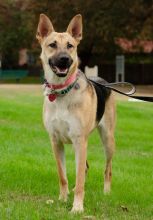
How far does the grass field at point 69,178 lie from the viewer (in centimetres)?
645

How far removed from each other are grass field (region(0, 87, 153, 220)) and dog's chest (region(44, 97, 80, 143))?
86 cm

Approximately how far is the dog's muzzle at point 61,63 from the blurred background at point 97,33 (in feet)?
111

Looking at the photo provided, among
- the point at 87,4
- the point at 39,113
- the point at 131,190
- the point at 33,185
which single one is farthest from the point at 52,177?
the point at 87,4

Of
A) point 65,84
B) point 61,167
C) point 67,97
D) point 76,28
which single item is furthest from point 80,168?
point 76,28

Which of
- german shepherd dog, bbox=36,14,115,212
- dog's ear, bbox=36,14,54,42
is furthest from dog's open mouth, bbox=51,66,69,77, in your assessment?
dog's ear, bbox=36,14,54,42

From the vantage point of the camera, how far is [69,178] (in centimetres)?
831

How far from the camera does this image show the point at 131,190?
301 inches

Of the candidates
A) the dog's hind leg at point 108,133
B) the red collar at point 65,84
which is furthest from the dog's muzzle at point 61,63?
the dog's hind leg at point 108,133

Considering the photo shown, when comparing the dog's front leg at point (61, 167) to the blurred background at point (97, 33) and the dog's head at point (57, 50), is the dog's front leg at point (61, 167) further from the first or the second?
the blurred background at point (97, 33)

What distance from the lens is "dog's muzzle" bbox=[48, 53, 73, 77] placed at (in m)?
6.28

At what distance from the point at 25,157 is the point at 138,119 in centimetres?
770

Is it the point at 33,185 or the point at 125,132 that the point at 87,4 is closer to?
the point at 125,132

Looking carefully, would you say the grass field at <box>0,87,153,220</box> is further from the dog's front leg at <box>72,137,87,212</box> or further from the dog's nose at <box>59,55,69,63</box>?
the dog's nose at <box>59,55,69,63</box>

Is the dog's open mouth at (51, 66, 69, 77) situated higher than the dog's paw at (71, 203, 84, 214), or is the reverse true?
the dog's open mouth at (51, 66, 69, 77)
